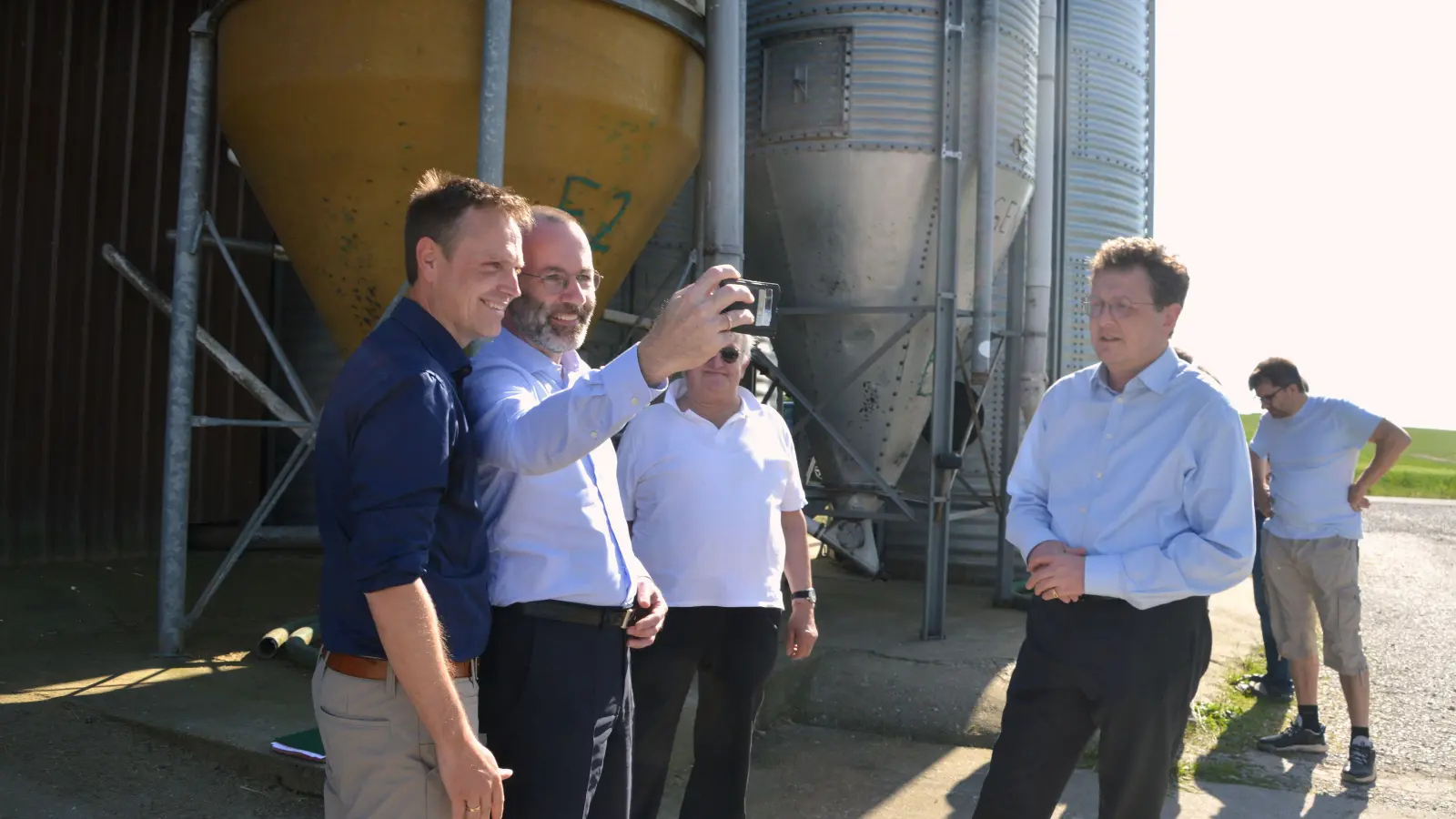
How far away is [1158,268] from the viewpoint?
2.76 metres

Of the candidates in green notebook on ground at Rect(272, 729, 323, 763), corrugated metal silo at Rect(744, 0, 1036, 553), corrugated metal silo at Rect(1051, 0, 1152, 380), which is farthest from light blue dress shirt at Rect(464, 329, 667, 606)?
corrugated metal silo at Rect(1051, 0, 1152, 380)

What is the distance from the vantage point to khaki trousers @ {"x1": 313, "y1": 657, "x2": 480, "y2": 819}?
1.79 meters

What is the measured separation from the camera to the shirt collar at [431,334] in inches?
75.3

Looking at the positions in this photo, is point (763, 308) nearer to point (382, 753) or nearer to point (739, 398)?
point (382, 753)

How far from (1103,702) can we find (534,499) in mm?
1554

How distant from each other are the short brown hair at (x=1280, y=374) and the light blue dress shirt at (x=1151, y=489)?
10.0ft

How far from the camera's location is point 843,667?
6.11 m

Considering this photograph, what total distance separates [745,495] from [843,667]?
3037mm

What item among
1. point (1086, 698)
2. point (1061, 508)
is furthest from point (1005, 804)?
point (1061, 508)

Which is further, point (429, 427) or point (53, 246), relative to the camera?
point (53, 246)

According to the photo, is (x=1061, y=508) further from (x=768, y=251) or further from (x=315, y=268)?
(x=768, y=251)

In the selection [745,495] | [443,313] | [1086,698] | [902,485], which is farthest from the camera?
[902,485]

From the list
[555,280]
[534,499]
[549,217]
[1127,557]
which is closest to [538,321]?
[555,280]

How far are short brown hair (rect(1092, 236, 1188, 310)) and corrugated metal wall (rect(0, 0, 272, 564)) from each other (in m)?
6.44
